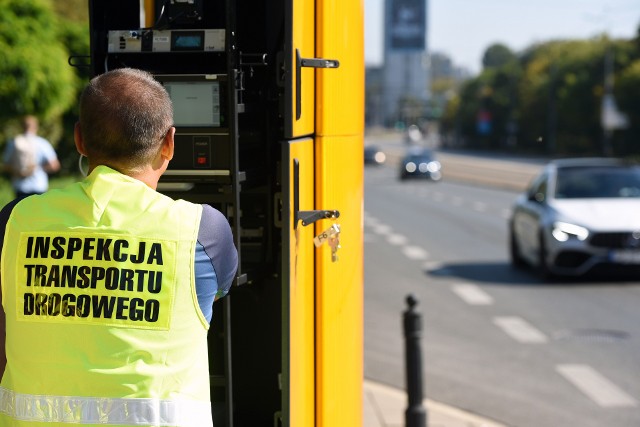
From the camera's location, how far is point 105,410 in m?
2.56

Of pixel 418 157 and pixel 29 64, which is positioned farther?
pixel 418 157

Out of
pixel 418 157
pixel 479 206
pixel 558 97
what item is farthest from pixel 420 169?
pixel 558 97

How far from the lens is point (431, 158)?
56344 millimetres

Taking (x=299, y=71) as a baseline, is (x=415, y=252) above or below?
below

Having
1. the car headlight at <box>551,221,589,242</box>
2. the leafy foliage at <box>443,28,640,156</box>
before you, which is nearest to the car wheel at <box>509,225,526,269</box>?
the car headlight at <box>551,221,589,242</box>

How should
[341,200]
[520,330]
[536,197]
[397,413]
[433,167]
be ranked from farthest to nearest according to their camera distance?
[433,167] < [536,197] < [520,330] < [397,413] < [341,200]

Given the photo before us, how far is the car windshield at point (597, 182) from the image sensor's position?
1470 cm

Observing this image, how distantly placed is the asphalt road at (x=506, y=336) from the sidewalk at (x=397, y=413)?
23cm

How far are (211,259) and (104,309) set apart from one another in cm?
27

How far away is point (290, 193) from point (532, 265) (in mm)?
12062

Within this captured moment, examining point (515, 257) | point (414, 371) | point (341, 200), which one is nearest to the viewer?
point (341, 200)

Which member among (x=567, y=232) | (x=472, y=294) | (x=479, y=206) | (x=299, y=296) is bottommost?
(x=479, y=206)

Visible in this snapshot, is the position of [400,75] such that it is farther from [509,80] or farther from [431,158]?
[431,158]

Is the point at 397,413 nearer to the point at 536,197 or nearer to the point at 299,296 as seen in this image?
the point at 299,296
